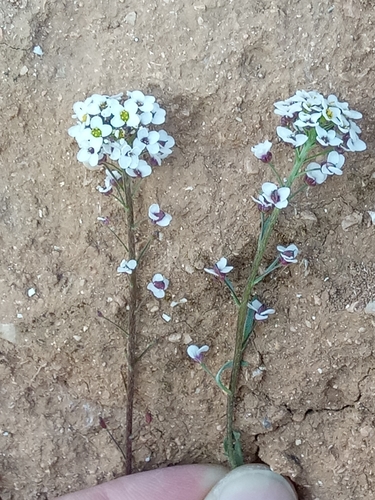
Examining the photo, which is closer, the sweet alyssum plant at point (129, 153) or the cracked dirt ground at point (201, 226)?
the sweet alyssum plant at point (129, 153)

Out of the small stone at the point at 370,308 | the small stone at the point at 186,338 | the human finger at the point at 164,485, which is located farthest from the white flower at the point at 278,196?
the human finger at the point at 164,485

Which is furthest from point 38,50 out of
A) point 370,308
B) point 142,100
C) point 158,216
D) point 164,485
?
point 164,485

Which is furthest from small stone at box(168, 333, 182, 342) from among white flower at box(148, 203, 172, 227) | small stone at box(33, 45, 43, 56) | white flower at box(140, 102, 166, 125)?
small stone at box(33, 45, 43, 56)

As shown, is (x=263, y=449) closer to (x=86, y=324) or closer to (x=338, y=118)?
(x=86, y=324)

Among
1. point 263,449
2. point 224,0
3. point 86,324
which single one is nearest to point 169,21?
point 224,0

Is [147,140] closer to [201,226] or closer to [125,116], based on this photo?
[125,116]

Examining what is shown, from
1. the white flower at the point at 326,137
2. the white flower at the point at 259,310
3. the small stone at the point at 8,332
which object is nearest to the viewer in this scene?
the white flower at the point at 326,137

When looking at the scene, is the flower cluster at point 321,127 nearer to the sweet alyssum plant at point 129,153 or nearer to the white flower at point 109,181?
the sweet alyssum plant at point 129,153
